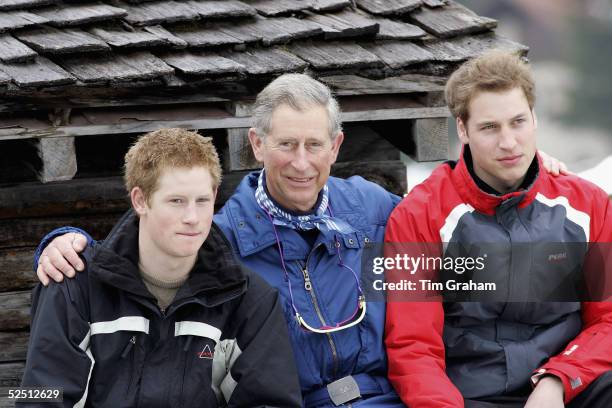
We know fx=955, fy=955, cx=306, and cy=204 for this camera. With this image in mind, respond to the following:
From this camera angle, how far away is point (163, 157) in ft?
10.8

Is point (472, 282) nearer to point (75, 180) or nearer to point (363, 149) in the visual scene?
point (363, 149)

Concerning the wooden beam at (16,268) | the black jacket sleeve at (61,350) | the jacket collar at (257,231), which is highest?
the jacket collar at (257,231)

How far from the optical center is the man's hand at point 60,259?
3305 millimetres

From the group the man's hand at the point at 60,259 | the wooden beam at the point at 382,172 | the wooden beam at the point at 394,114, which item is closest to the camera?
the man's hand at the point at 60,259

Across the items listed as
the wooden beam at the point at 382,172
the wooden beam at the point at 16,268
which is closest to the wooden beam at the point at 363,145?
the wooden beam at the point at 382,172

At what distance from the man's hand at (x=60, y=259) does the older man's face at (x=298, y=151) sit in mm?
784

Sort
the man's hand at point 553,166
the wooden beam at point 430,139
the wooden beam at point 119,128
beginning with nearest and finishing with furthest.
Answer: the man's hand at point 553,166 → the wooden beam at point 119,128 → the wooden beam at point 430,139

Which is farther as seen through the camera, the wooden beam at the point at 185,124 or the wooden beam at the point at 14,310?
the wooden beam at the point at 14,310

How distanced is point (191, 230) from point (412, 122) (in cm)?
182

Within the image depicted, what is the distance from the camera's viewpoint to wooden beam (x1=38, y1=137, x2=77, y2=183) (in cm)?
407

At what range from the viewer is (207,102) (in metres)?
4.46

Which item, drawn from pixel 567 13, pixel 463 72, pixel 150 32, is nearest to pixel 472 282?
pixel 463 72

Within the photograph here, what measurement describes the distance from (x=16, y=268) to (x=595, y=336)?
8.52ft

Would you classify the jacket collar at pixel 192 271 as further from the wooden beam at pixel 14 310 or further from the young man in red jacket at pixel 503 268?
the wooden beam at pixel 14 310
